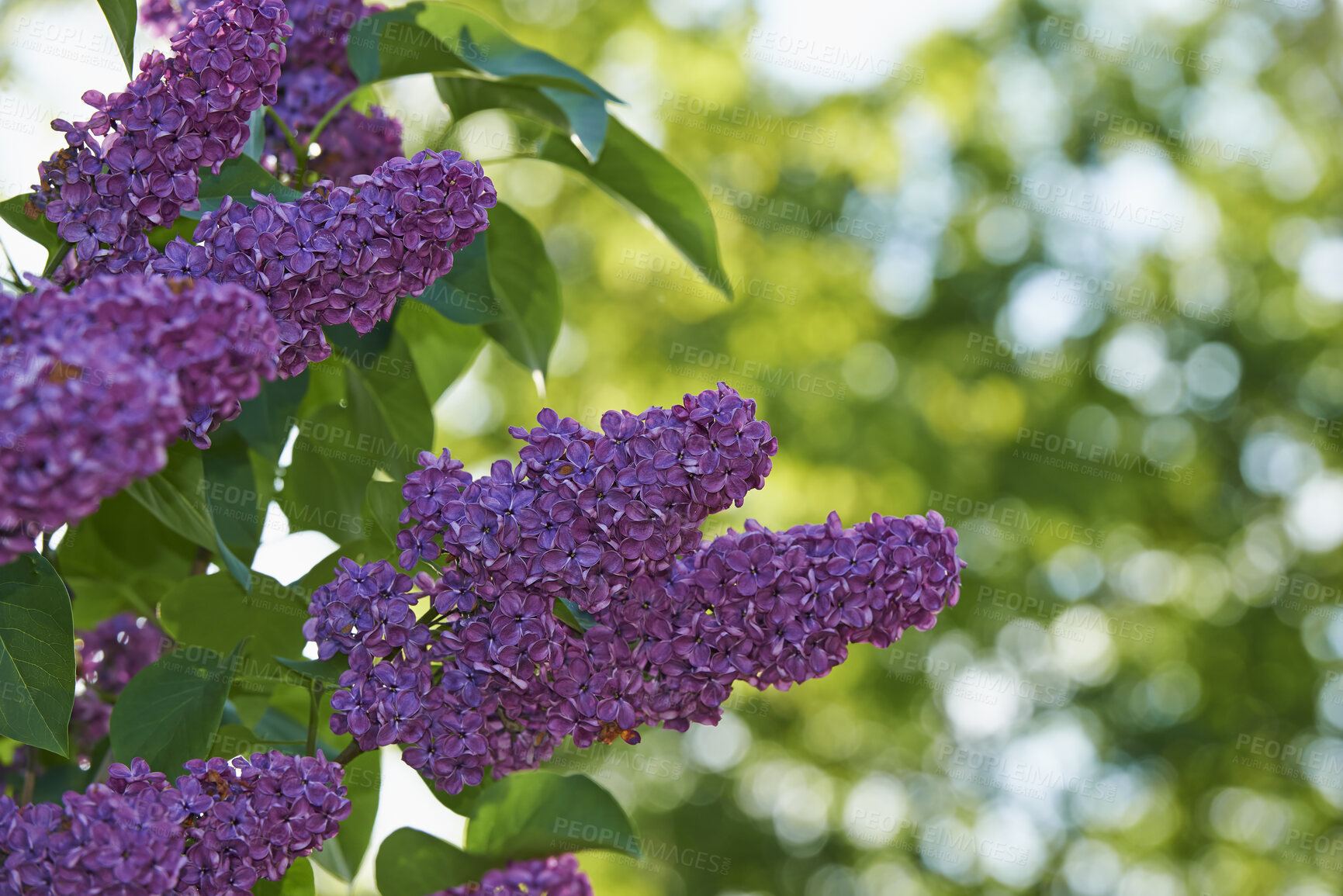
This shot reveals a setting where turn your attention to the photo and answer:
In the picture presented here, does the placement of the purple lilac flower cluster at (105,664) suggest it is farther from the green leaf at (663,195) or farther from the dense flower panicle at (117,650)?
the green leaf at (663,195)

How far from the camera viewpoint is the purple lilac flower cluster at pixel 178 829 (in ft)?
2.06

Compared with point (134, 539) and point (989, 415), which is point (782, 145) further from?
point (134, 539)

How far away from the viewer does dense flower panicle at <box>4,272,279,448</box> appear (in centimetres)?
50

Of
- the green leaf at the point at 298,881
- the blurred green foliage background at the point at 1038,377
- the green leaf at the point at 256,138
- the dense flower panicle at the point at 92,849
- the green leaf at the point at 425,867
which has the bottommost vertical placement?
the blurred green foliage background at the point at 1038,377

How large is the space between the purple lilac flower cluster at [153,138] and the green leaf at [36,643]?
202 millimetres

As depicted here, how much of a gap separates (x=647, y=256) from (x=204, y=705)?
7.22 metres

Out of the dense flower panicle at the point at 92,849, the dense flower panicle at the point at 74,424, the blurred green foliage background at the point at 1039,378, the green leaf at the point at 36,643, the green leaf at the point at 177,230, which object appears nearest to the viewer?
the dense flower panicle at the point at 74,424

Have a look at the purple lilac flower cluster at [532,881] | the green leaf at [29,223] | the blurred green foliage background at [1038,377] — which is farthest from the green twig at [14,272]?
the blurred green foliage background at [1038,377]

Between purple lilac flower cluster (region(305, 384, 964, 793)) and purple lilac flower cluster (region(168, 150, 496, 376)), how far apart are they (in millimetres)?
120

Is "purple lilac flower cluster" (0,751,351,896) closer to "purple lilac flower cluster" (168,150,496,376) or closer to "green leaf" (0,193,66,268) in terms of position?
"purple lilac flower cluster" (168,150,496,376)

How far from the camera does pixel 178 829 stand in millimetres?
653

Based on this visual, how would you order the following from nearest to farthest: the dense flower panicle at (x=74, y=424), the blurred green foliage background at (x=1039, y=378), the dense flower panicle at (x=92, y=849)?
the dense flower panicle at (x=74, y=424), the dense flower panicle at (x=92, y=849), the blurred green foliage background at (x=1039, y=378)

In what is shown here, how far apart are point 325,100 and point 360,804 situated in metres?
0.61

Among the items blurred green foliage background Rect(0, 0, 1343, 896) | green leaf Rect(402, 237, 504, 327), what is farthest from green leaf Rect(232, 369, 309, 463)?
blurred green foliage background Rect(0, 0, 1343, 896)
